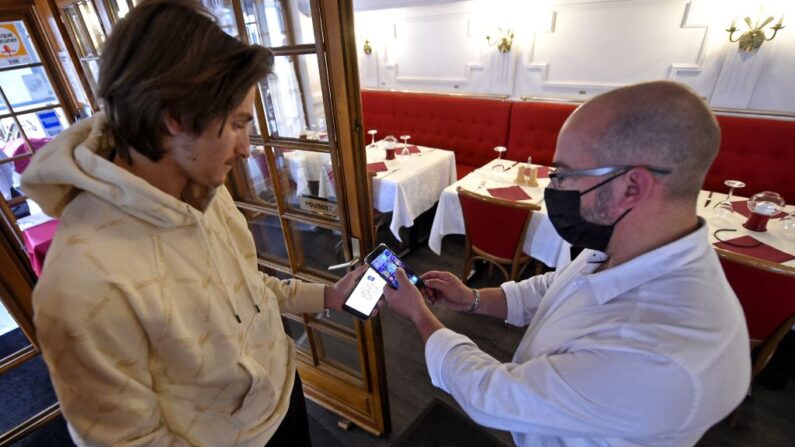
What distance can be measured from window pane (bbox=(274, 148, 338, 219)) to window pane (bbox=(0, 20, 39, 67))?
2241mm

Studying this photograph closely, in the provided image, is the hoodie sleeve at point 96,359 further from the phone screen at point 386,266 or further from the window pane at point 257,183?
the window pane at point 257,183

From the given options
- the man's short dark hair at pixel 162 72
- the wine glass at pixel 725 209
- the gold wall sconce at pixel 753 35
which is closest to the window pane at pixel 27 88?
the man's short dark hair at pixel 162 72

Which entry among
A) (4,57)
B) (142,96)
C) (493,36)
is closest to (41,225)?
(4,57)

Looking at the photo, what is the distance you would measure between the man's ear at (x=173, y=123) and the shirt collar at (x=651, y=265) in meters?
0.90

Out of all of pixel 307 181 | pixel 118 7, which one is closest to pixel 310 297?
pixel 307 181

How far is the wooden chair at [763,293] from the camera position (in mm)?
1326

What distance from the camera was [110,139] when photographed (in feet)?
2.22

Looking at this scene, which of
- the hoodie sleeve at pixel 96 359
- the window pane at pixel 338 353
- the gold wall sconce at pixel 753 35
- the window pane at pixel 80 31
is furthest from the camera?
the gold wall sconce at pixel 753 35

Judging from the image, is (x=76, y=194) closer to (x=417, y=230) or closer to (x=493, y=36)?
(x=417, y=230)

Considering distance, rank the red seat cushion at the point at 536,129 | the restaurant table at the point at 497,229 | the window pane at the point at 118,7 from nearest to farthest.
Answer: the window pane at the point at 118,7, the restaurant table at the point at 497,229, the red seat cushion at the point at 536,129

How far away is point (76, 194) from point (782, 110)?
3.84 metres

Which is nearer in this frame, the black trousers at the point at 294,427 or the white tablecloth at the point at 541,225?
the black trousers at the point at 294,427

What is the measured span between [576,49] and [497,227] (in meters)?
1.98

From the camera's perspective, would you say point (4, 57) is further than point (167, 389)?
Yes
